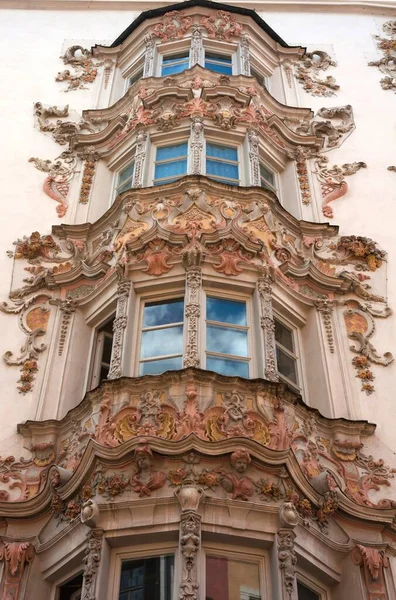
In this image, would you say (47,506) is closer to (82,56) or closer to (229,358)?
(229,358)

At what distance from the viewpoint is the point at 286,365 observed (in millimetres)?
12414

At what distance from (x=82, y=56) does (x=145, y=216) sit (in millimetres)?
9419

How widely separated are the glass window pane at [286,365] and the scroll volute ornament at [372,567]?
3031 mm

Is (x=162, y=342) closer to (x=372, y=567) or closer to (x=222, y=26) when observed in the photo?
(x=372, y=567)

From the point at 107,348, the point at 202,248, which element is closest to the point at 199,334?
the point at 202,248

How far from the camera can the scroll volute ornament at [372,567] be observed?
972 cm

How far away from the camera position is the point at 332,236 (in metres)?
15.0

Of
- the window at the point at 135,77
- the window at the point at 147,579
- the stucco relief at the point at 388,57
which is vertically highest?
the stucco relief at the point at 388,57

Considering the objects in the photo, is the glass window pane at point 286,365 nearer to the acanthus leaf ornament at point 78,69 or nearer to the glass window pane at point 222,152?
the glass window pane at point 222,152

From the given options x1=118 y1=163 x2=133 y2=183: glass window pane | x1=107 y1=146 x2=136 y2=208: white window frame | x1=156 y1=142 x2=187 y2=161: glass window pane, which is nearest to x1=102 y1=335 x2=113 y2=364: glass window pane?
x1=107 y1=146 x2=136 y2=208: white window frame

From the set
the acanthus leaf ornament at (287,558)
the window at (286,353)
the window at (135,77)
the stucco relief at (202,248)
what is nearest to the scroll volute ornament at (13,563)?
the stucco relief at (202,248)

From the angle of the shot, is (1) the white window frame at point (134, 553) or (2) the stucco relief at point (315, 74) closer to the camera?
(1) the white window frame at point (134, 553)

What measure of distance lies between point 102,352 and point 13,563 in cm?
384

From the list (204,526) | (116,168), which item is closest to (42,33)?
(116,168)
